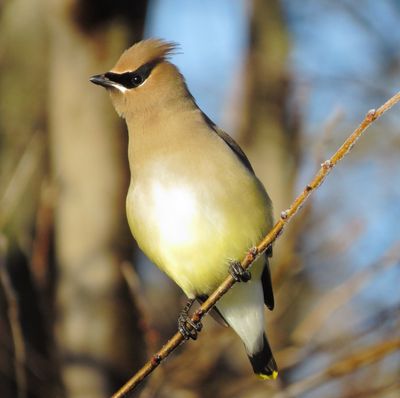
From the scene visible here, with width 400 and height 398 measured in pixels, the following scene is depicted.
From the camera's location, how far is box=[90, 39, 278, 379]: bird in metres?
3.46

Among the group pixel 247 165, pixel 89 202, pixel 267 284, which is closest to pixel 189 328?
pixel 267 284

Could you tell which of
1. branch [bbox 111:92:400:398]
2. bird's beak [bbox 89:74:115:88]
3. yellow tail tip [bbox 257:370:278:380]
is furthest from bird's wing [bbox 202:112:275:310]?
branch [bbox 111:92:400:398]

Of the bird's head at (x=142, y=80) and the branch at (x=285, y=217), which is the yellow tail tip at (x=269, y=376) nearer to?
the branch at (x=285, y=217)

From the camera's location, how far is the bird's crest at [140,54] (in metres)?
3.75

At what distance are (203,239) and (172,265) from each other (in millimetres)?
208

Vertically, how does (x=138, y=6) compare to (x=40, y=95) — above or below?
above

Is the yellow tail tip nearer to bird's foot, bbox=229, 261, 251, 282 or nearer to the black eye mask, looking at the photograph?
bird's foot, bbox=229, 261, 251, 282

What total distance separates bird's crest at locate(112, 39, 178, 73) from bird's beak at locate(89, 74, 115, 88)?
55 millimetres

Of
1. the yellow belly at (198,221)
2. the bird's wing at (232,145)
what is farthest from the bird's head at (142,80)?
the yellow belly at (198,221)

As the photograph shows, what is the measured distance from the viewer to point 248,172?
360 cm

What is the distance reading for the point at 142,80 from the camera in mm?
3820

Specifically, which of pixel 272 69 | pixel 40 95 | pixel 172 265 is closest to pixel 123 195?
pixel 172 265

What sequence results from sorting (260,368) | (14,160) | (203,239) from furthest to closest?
(14,160) < (260,368) < (203,239)

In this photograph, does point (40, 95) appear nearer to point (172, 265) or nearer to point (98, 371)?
point (98, 371)
